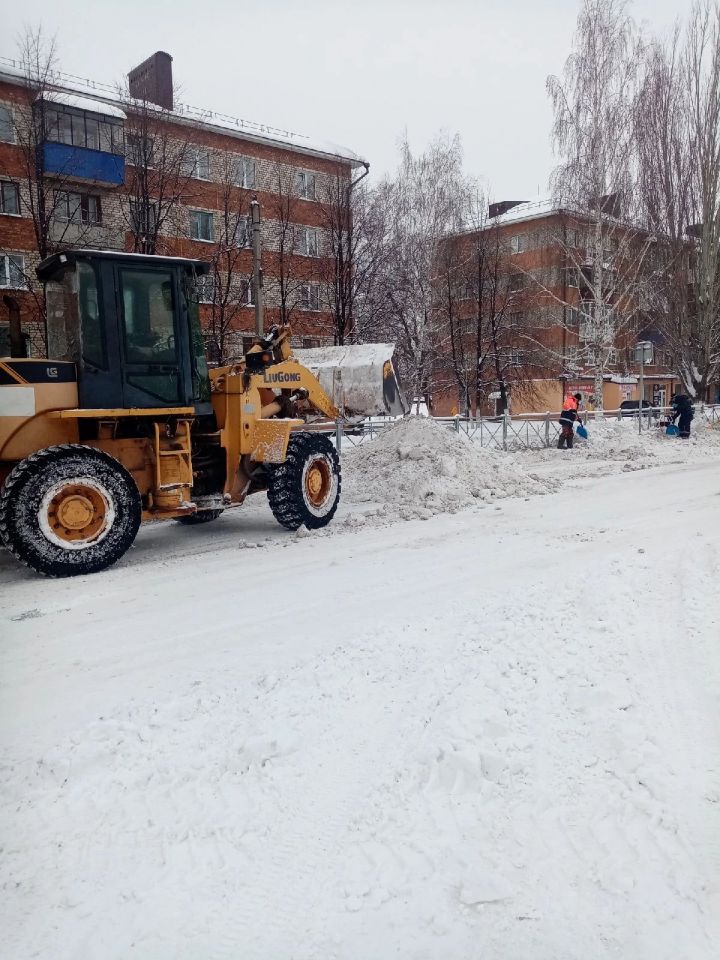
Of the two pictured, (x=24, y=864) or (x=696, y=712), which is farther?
(x=696, y=712)

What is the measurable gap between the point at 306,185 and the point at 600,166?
1173 cm

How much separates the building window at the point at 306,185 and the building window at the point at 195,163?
400 cm

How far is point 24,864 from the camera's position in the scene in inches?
97.3

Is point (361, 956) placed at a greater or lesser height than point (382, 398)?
lesser

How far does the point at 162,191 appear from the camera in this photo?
19516mm

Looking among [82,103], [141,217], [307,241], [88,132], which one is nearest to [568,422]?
[141,217]

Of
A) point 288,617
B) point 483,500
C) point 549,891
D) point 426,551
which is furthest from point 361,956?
point 483,500

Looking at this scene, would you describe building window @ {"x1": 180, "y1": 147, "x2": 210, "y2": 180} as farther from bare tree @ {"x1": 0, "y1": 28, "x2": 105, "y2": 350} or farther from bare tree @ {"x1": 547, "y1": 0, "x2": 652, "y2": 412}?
bare tree @ {"x1": 547, "y1": 0, "x2": 652, "y2": 412}

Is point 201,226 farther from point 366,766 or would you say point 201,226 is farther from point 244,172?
point 366,766

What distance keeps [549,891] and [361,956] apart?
66 centimetres

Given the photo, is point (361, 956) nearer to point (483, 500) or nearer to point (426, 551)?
point (426, 551)

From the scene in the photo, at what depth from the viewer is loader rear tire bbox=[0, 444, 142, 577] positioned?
6066mm

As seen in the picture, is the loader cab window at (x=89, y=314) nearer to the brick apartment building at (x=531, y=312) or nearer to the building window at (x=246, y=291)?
the building window at (x=246, y=291)

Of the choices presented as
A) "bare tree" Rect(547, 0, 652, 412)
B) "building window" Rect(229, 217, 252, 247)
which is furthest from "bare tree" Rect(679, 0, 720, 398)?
"building window" Rect(229, 217, 252, 247)
